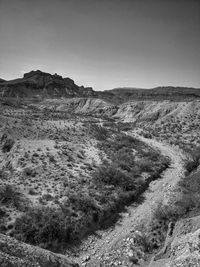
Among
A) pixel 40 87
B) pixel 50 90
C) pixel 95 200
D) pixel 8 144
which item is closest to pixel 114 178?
pixel 95 200

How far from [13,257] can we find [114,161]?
1553 cm

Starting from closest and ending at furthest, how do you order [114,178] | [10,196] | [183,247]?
1. [183,247]
2. [10,196]
3. [114,178]

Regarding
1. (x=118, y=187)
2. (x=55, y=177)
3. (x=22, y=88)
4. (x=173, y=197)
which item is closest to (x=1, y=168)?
(x=55, y=177)

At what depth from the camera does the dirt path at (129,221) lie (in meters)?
10.2

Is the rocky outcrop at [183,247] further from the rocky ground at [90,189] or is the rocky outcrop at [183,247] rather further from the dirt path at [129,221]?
the dirt path at [129,221]

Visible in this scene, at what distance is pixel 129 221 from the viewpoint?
12.7 meters

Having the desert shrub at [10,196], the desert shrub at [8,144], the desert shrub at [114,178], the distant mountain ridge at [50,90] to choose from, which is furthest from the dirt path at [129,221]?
the distant mountain ridge at [50,90]

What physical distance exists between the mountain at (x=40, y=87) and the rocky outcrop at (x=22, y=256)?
457ft

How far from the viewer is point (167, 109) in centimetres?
5800

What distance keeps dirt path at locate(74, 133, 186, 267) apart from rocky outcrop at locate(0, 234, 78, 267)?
85.2 inches

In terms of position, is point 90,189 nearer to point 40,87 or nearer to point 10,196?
point 10,196

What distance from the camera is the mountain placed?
472 ft

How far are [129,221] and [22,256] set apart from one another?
7.31 meters

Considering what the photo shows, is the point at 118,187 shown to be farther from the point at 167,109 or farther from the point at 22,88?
the point at 22,88
